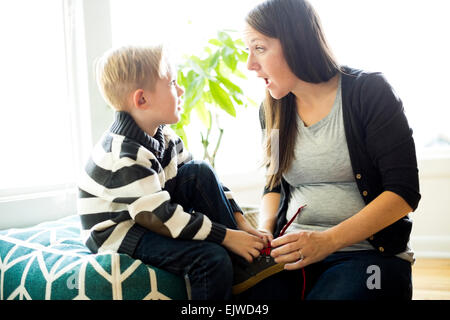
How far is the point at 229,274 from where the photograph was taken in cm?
110

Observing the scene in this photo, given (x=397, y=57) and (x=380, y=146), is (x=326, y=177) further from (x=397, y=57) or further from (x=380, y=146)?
(x=397, y=57)

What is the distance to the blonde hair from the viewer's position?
50.7 inches

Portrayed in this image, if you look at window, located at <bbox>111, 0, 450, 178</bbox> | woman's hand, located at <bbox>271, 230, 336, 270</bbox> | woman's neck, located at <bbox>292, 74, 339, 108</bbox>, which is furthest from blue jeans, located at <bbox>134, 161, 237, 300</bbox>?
window, located at <bbox>111, 0, 450, 178</bbox>

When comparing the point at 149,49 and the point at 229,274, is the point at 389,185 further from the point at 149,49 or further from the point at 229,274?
the point at 149,49

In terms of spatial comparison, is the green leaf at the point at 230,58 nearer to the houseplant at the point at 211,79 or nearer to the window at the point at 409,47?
the houseplant at the point at 211,79

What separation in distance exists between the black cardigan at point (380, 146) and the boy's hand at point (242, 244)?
29 centimetres

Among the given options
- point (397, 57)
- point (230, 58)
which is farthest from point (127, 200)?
point (397, 57)

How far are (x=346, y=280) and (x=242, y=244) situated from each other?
27 cm

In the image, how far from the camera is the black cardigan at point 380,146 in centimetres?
113

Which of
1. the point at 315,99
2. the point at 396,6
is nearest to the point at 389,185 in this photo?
the point at 315,99

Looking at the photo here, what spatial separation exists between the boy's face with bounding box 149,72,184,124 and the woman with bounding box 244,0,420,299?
0.79 feet

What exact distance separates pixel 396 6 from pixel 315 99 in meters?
1.62

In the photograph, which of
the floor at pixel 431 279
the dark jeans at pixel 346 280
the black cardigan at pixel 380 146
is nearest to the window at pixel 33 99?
the dark jeans at pixel 346 280

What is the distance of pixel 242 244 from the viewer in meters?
1.18
